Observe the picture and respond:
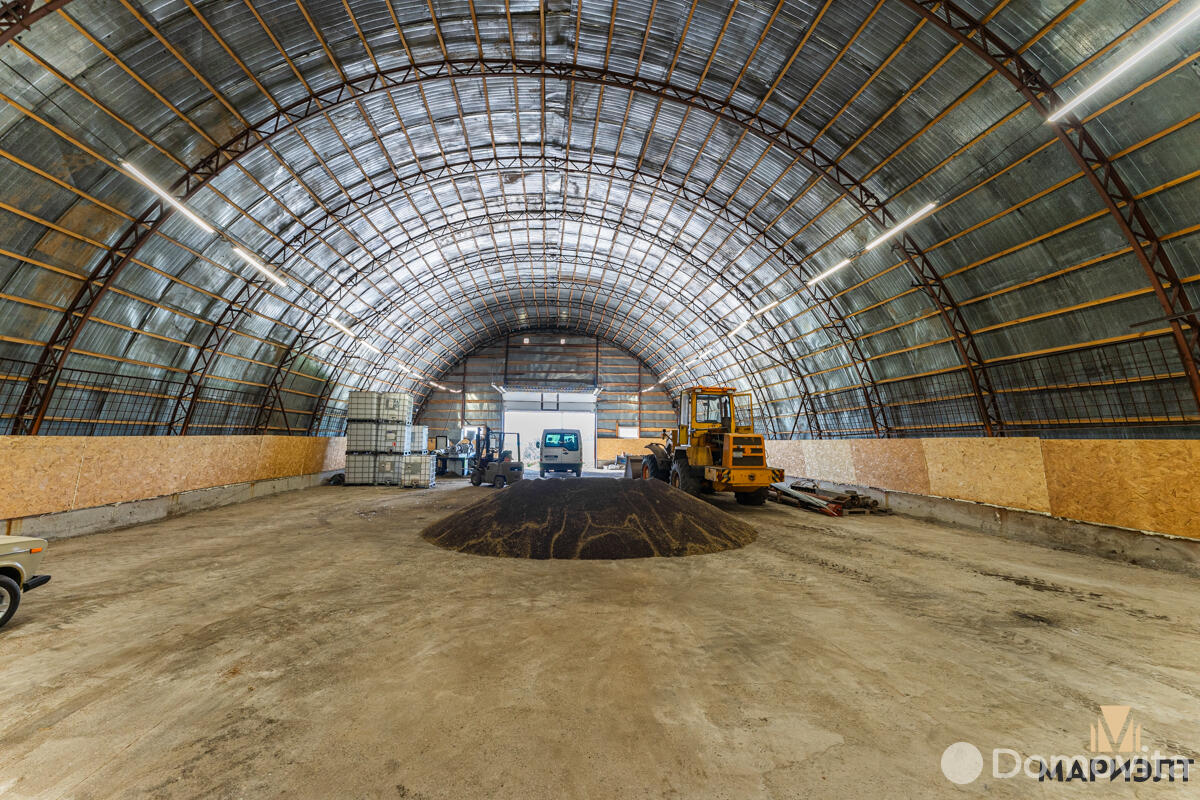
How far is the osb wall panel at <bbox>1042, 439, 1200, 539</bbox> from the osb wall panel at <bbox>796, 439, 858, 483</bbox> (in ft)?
25.5

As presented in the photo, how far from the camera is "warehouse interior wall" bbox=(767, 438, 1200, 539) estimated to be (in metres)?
8.64

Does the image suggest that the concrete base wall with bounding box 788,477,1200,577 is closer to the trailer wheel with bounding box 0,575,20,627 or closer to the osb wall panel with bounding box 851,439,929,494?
the osb wall panel with bounding box 851,439,929,494

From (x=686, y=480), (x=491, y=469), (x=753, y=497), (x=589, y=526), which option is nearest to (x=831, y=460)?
(x=753, y=497)

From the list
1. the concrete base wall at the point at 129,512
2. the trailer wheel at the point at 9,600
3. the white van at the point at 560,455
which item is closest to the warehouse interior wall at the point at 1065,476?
the white van at the point at 560,455

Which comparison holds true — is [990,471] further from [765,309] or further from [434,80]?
[434,80]

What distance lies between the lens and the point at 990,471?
12.1 meters

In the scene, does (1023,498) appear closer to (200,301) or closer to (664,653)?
(664,653)

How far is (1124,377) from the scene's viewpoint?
12812 mm

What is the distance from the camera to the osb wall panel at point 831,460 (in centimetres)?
1864

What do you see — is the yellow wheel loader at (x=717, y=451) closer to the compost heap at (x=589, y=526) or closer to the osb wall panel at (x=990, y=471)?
the compost heap at (x=589, y=526)

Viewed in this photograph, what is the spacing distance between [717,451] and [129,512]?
16.9m

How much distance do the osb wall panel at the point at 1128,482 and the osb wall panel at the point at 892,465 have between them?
3984 millimetres

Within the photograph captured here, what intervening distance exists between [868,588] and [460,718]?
6110mm

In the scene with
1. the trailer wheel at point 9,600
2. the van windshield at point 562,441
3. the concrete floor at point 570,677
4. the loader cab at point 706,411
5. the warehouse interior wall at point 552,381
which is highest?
the warehouse interior wall at point 552,381
